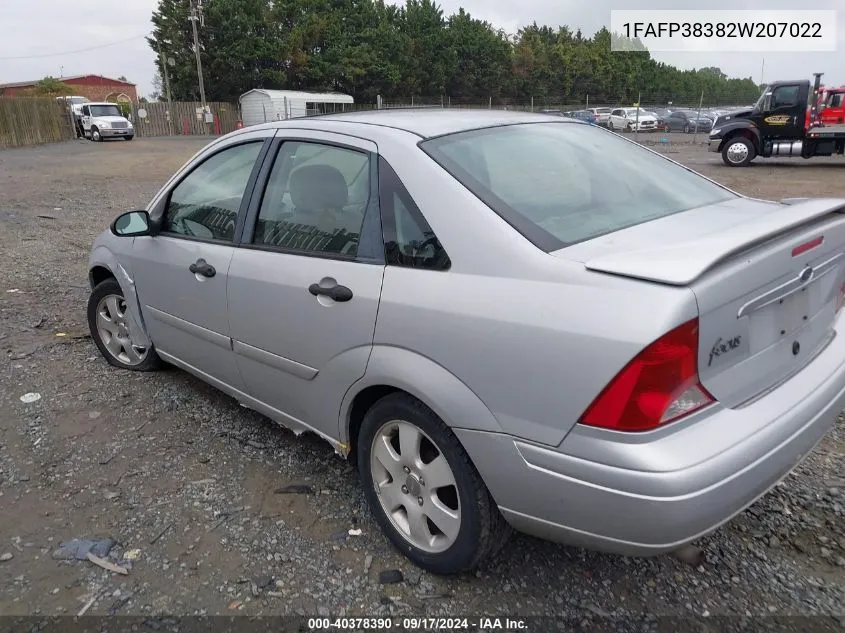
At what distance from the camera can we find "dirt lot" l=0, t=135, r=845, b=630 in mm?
2287

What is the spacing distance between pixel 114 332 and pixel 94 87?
8503 centimetres

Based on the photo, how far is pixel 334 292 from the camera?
242 cm

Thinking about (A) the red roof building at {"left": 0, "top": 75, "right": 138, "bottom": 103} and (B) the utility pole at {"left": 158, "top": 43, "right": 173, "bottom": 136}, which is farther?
(A) the red roof building at {"left": 0, "top": 75, "right": 138, "bottom": 103}

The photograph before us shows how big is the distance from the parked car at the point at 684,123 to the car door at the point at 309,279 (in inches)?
1412

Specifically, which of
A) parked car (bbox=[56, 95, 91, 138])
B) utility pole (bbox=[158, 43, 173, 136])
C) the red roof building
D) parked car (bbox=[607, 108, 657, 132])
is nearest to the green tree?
utility pole (bbox=[158, 43, 173, 136])

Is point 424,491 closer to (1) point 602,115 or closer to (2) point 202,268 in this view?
(2) point 202,268

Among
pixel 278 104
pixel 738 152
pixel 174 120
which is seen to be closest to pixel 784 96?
pixel 738 152

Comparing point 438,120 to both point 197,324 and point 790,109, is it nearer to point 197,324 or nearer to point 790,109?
point 197,324

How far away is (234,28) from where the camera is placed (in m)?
47.1

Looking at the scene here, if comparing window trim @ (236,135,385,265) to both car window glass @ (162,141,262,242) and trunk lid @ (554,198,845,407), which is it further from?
trunk lid @ (554,198,845,407)

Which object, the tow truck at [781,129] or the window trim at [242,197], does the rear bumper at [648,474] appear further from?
the tow truck at [781,129]

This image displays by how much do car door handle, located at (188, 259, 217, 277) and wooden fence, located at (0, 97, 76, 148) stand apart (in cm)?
3431

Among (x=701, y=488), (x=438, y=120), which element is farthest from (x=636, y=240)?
(x=438, y=120)

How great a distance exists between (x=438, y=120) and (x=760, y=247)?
136 centimetres
